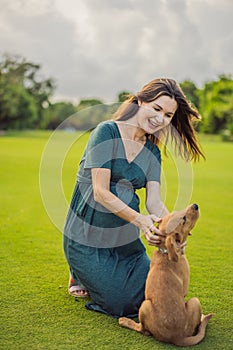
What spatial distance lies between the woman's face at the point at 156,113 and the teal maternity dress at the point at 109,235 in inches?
8.6

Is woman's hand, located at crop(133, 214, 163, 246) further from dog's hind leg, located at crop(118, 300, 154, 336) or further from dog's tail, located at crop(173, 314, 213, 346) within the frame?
dog's tail, located at crop(173, 314, 213, 346)

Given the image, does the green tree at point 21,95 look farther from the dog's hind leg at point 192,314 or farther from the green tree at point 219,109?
the dog's hind leg at point 192,314

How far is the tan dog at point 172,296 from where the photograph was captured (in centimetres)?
357

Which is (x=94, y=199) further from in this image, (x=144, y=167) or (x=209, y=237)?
(x=209, y=237)

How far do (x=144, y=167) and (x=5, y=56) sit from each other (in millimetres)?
79429

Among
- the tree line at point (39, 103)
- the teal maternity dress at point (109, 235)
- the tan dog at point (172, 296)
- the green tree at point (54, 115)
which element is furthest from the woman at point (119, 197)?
the green tree at point (54, 115)

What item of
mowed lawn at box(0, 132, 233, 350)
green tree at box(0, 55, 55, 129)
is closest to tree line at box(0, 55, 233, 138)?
green tree at box(0, 55, 55, 129)

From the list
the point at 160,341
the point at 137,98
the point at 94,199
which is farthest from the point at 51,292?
the point at 137,98

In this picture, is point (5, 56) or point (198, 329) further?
point (5, 56)

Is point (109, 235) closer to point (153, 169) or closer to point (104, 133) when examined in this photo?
point (153, 169)

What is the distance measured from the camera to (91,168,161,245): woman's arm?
3.87 m

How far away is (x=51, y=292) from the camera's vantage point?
4633 mm

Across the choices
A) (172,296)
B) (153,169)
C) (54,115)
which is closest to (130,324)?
(172,296)

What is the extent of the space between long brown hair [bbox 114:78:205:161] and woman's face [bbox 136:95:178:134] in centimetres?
4
